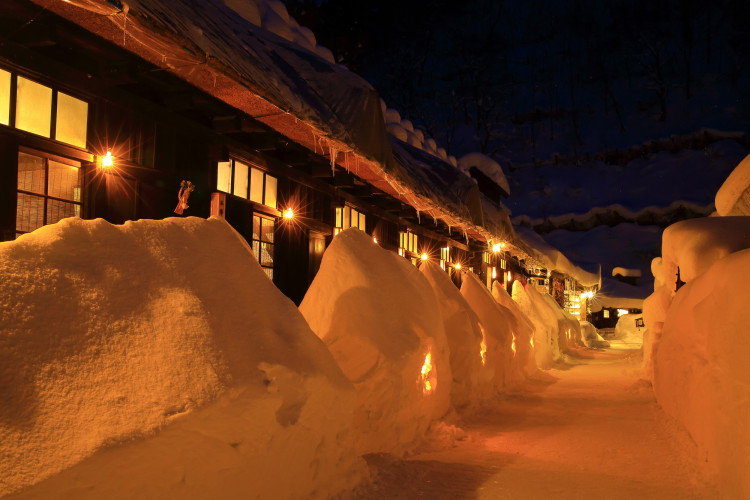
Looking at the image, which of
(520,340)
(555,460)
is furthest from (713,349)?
(520,340)

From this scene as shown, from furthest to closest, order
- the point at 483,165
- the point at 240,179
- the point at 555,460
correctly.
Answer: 1. the point at 483,165
2. the point at 240,179
3. the point at 555,460

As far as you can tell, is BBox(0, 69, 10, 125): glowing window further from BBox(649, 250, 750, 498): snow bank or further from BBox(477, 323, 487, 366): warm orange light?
BBox(477, 323, 487, 366): warm orange light

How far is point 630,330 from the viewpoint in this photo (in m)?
33.7

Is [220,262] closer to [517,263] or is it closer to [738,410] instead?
[738,410]

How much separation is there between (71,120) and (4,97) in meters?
0.71

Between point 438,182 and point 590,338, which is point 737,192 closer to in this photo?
point 438,182

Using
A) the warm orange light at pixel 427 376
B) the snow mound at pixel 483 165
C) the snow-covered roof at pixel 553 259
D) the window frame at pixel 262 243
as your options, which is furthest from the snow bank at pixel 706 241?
the snow-covered roof at pixel 553 259

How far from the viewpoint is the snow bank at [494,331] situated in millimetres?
10164

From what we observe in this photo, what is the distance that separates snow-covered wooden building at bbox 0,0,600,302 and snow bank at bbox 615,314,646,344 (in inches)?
1046

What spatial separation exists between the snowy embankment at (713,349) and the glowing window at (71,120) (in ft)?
20.7

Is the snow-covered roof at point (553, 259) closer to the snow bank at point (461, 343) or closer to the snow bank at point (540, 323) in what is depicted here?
the snow bank at point (540, 323)

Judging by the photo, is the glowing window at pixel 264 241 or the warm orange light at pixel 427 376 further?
the glowing window at pixel 264 241

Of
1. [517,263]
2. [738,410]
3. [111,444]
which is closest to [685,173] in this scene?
[517,263]

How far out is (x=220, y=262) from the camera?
424cm
